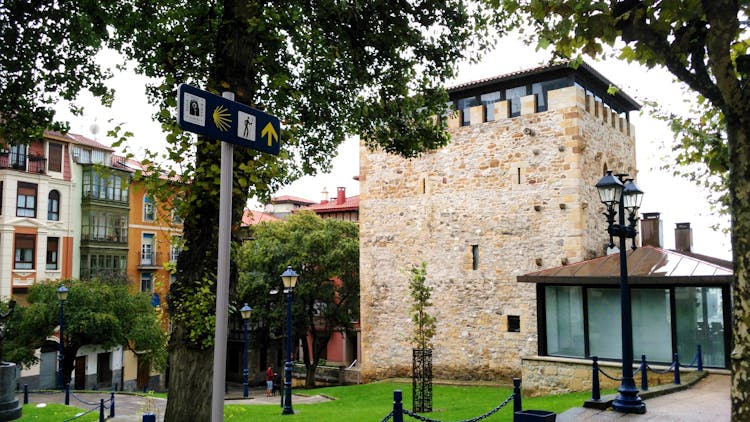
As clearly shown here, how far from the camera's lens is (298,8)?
812cm

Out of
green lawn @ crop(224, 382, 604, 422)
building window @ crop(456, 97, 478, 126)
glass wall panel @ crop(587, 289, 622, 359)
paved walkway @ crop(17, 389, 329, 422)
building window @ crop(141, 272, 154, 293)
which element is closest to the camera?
green lawn @ crop(224, 382, 604, 422)

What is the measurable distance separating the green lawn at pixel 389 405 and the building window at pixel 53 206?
19.2m

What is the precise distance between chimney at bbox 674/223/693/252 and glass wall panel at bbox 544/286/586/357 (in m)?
4.80

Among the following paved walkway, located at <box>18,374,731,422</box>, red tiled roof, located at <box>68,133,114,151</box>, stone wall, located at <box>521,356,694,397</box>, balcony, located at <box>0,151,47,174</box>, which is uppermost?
red tiled roof, located at <box>68,133,114,151</box>

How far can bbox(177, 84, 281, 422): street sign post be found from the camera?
347 cm

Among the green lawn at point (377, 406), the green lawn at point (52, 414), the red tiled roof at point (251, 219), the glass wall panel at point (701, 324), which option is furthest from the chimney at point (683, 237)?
the green lawn at point (52, 414)

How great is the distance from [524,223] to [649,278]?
5.90m

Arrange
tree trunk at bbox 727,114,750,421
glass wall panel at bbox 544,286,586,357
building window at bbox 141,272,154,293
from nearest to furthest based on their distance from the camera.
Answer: tree trunk at bbox 727,114,750,421, glass wall panel at bbox 544,286,586,357, building window at bbox 141,272,154,293

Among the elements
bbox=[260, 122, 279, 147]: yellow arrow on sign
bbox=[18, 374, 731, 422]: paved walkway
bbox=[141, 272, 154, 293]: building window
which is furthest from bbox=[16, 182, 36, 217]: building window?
bbox=[260, 122, 279, 147]: yellow arrow on sign

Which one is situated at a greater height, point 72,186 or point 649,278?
point 72,186

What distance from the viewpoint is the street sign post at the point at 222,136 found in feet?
11.4

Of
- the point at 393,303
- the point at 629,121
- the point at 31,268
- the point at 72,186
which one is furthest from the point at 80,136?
the point at 629,121

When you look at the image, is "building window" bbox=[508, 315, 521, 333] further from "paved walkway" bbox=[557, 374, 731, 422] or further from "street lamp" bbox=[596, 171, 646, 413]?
"street lamp" bbox=[596, 171, 646, 413]

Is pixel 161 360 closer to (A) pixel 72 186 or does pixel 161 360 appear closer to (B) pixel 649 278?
(A) pixel 72 186
